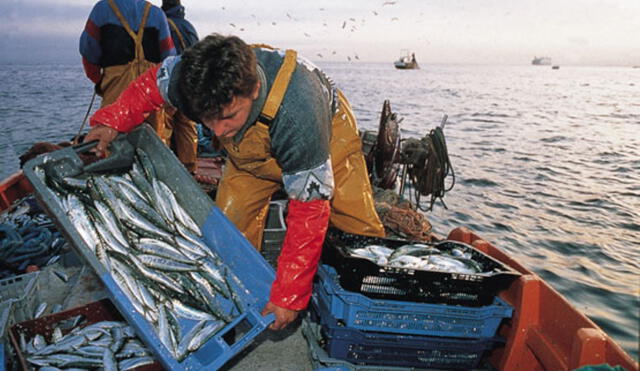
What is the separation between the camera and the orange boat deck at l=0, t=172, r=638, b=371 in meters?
2.39

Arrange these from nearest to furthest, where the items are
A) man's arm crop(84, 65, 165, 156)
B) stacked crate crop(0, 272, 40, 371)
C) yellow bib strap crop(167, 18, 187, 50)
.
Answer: stacked crate crop(0, 272, 40, 371)
man's arm crop(84, 65, 165, 156)
yellow bib strap crop(167, 18, 187, 50)

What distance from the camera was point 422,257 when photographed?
3137mm

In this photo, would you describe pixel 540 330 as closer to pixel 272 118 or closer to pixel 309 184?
pixel 309 184

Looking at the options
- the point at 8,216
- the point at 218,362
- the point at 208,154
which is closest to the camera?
the point at 218,362

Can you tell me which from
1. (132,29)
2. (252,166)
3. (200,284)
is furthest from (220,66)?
(132,29)

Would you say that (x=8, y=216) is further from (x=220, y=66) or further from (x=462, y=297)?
(x=462, y=297)

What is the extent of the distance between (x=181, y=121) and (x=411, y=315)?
4.86 metres

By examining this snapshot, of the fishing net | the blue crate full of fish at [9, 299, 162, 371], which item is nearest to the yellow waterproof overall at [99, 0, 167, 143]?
the blue crate full of fish at [9, 299, 162, 371]

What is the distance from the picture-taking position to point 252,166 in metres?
3.31

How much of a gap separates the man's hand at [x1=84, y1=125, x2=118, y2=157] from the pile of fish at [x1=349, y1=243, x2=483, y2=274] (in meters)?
1.95

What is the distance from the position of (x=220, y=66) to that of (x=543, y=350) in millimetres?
2772

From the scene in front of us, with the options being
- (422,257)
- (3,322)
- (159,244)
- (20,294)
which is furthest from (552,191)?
(3,322)

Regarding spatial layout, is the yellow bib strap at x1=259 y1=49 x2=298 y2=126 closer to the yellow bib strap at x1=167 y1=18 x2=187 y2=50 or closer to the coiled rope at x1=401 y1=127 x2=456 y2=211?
the coiled rope at x1=401 y1=127 x2=456 y2=211

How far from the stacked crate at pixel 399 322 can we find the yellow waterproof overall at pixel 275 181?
69 centimetres
